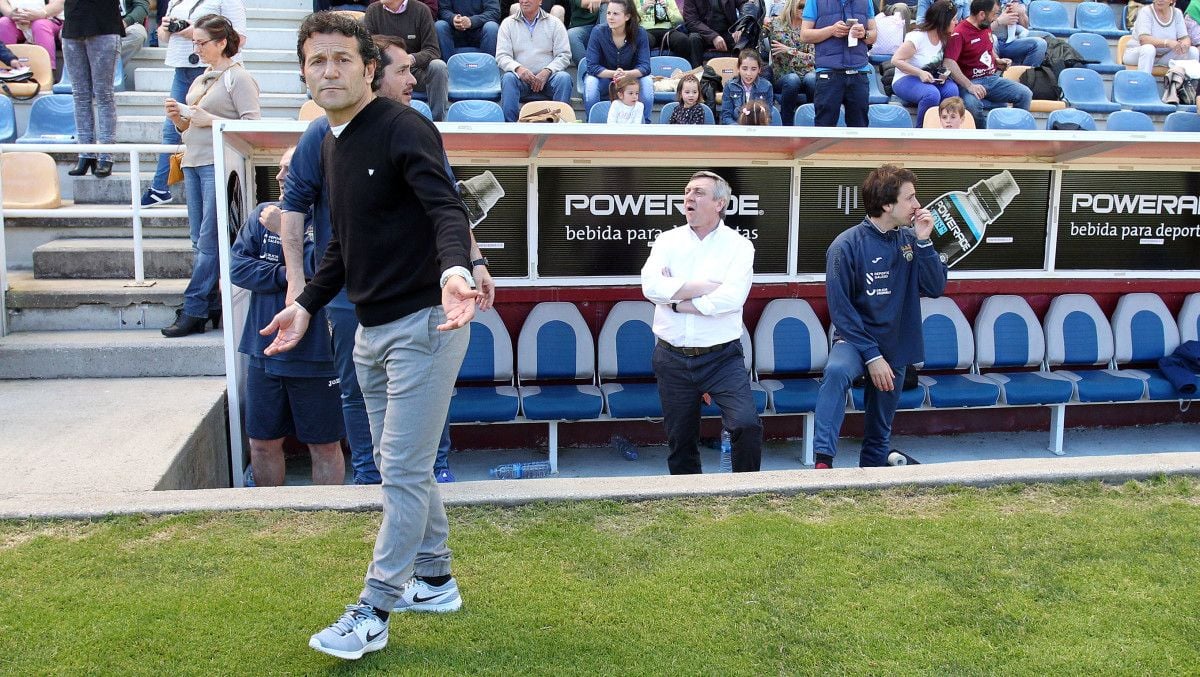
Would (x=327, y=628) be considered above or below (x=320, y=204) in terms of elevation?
below

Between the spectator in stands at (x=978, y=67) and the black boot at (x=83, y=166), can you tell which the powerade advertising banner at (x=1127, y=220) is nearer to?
the spectator in stands at (x=978, y=67)

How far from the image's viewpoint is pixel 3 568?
3762mm

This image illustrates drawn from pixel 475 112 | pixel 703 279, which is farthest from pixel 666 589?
pixel 475 112

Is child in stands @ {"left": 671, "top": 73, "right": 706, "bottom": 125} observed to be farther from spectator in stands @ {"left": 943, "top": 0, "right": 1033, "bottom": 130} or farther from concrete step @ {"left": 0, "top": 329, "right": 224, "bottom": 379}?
concrete step @ {"left": 0, "top": 329, "right": 224, "bottom": 379}

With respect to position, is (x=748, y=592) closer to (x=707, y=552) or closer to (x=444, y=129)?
(x=707, y=552)

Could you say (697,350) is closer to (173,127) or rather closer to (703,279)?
(703,279)

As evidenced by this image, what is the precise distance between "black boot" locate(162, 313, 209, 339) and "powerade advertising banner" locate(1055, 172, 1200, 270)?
255 inches

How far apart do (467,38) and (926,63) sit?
4371 mm

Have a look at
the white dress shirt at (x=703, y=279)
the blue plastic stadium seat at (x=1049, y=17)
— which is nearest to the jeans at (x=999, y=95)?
the blue plastic stadium seat at (x=1049, y=17)

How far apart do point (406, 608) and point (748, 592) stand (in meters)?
1.22

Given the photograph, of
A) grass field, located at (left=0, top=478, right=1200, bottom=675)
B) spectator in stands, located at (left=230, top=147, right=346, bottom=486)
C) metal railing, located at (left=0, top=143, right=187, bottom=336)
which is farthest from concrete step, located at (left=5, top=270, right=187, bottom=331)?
grass field, located at (left=0, top=478, right=1200, bottom=675)

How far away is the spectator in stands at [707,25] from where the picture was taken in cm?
1036

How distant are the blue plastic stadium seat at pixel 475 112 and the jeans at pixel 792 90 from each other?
2.57m

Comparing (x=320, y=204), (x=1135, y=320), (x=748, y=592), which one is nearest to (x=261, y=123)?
(x=320, y=204)
